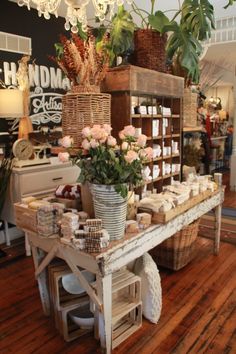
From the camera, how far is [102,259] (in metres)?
1.57

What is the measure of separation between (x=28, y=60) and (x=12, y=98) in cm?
73

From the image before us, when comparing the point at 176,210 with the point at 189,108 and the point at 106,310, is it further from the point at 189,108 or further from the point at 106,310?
the point at 189,108

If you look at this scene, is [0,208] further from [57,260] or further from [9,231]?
[57,260]

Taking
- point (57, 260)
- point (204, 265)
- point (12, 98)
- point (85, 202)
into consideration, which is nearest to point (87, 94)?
point (85, 202)

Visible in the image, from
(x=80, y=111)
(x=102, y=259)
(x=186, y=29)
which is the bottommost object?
(x=102, y=259)

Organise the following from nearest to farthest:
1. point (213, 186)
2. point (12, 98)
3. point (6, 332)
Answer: point (6, 332) → point (213, 186) → point (12, 98)

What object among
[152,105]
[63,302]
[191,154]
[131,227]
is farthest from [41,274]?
[191,154]

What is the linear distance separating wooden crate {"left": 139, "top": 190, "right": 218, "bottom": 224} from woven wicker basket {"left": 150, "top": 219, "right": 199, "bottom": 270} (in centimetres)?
33

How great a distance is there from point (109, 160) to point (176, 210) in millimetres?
755

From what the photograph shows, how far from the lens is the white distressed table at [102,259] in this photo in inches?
64.1

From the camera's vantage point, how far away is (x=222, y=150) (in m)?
8.01

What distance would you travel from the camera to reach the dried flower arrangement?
74.2 inches

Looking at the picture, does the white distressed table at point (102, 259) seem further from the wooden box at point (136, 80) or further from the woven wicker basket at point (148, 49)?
the woven wicker basket at point (148, 49)

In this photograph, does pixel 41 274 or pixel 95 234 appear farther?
pixel 41 274
